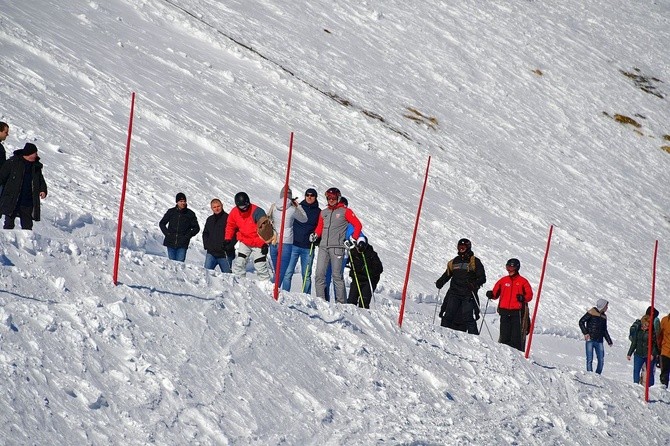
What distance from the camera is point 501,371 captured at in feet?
39.4

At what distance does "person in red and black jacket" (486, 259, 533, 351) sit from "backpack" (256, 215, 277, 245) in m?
3.20

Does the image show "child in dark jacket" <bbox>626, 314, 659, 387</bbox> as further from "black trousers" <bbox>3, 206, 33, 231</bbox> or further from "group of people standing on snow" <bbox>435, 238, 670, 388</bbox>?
"black trousers" <bbox>3, 206, 33, 231</bbox>

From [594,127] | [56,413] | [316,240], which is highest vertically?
[594,127]

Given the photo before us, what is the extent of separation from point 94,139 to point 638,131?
84.2ft

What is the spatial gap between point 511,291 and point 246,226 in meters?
3.81

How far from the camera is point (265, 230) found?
486 inches

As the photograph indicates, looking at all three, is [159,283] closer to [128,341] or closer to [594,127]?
[128,341]

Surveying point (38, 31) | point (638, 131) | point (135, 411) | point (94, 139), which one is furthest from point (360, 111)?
point (135, 411)

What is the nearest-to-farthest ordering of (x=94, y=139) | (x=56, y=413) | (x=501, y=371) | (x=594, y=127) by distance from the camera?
(x=56, y=413) → (x=501, y=371) → (x=94, y=139) → (x=594, y=127)

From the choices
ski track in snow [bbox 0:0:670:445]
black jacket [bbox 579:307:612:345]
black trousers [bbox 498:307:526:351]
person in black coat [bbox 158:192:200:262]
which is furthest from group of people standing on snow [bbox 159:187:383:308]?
black jacket [bbox 579:307:612:345]

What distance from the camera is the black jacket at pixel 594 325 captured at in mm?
15077

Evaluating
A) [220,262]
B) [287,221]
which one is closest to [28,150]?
[220,262]

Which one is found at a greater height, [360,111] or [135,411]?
[360,111]

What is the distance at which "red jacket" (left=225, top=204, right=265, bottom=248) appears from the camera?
12.3 meters
